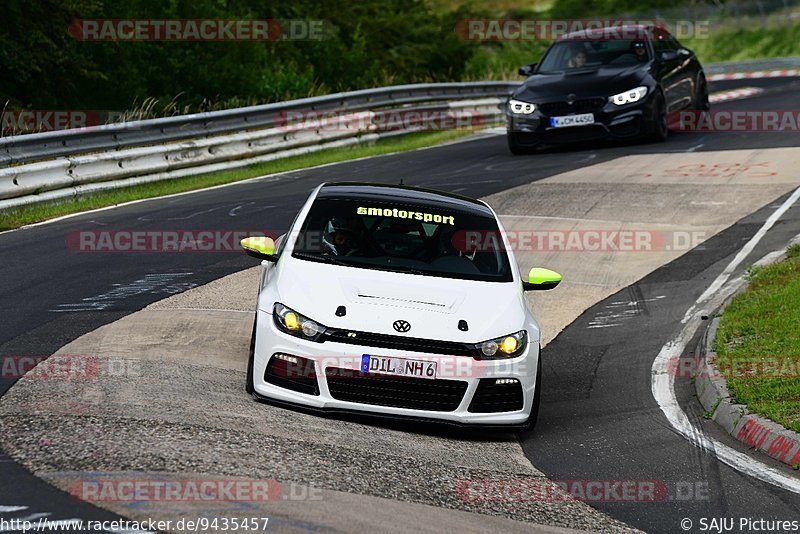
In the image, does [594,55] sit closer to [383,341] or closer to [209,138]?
[209,138]

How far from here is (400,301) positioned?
791 cm

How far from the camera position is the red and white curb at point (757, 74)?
37688 millimetres

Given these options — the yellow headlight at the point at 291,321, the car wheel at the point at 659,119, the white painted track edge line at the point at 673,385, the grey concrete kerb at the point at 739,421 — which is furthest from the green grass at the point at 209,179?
the grey concrete kerb at the point at 739,421

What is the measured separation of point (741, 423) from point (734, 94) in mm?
24473

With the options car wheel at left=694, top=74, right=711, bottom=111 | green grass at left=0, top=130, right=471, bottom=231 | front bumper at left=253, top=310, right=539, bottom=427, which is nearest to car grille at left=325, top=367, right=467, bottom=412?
front bumper at left=253, top=310, right=539, bottom=427

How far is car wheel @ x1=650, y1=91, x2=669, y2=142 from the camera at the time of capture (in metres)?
20.7

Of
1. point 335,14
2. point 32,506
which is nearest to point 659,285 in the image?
point 32,506

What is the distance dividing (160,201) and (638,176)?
685cm

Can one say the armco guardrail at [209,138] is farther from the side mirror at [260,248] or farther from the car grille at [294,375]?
the car grille at [294,375]

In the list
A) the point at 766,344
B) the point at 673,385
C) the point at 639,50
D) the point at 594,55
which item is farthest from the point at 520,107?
the point at 673,385

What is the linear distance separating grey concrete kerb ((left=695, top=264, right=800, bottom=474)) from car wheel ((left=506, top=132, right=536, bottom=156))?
37.8 feet

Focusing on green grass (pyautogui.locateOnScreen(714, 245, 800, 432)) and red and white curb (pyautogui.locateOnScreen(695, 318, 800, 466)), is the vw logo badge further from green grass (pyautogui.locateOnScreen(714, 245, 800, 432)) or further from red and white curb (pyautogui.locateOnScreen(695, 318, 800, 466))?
green grass (pyautogui.locateOnScreen(714, 245, 800, 432))

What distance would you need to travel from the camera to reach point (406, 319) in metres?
7.70

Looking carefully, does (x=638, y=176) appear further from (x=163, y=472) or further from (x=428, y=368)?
(x=163, y=472)
